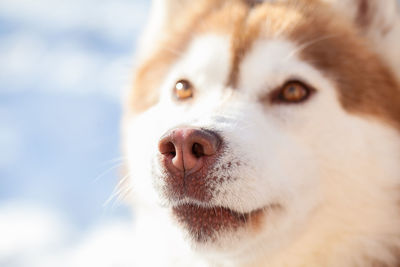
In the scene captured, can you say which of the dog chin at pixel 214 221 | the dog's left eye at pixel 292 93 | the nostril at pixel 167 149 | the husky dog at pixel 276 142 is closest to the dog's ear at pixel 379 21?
the husky dog at pixel 276 142

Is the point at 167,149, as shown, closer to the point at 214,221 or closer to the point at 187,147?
the point at 187,147

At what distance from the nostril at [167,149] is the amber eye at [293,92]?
34.9 inches

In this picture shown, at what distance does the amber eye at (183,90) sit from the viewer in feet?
12.3

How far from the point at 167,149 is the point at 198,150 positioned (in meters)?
0.17

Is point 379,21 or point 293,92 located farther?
point 379,21

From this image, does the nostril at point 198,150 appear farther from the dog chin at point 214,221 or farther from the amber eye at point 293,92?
the amber eye at point 293,92

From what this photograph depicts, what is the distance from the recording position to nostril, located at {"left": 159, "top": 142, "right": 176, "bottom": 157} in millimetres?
2883

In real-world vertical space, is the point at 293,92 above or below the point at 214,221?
above

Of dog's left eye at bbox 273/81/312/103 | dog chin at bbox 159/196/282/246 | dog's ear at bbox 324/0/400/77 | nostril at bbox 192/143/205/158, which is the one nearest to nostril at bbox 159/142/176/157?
nostril at bbox 192/143/205/158

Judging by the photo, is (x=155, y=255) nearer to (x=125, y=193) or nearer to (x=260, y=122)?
(x=125, y=193)

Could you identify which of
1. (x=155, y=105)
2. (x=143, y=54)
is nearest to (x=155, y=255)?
(x=155, y=105)

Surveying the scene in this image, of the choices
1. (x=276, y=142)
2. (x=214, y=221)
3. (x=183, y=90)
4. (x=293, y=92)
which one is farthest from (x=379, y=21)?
(x=214, y=221)

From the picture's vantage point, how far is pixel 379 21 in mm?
3840

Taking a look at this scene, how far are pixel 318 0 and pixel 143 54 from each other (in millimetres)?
1547
